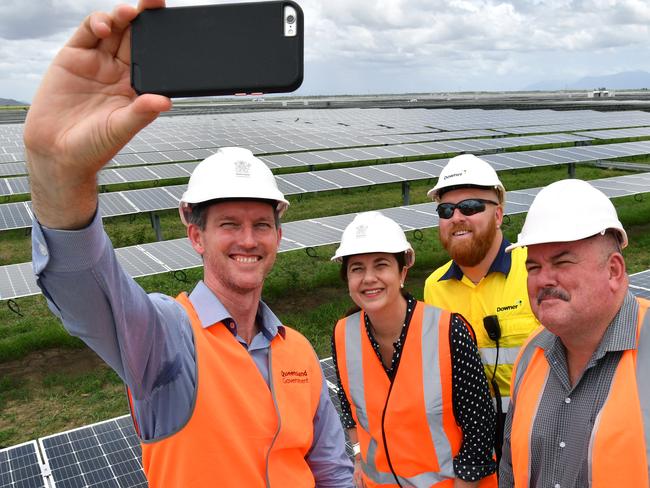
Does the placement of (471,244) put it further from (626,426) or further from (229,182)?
(229,182)

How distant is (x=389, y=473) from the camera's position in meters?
2.93

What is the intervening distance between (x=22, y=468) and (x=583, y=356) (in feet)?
12.9

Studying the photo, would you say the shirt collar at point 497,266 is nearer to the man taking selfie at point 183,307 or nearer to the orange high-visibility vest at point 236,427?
the man taking selfie at point 183,307

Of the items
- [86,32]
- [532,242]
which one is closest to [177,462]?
[86,32]

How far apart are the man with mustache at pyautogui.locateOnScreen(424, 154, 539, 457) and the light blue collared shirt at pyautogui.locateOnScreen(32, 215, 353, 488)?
5.44 ft

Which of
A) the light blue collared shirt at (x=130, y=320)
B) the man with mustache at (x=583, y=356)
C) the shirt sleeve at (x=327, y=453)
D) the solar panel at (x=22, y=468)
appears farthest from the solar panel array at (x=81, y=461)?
the light blue collared shirt at (x=130, y=320)

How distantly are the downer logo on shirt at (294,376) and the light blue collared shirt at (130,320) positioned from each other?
0.07 meters

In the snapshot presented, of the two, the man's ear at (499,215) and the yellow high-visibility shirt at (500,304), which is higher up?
the man's ear at (499,215)

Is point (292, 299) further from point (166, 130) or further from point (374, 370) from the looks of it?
point (166, 130)

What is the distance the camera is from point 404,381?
9.32ft

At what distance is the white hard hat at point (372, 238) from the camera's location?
3.00 meters

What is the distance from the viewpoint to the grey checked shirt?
208 cm

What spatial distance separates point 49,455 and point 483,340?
335 cm

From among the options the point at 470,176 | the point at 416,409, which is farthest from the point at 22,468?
the point at 470,176
